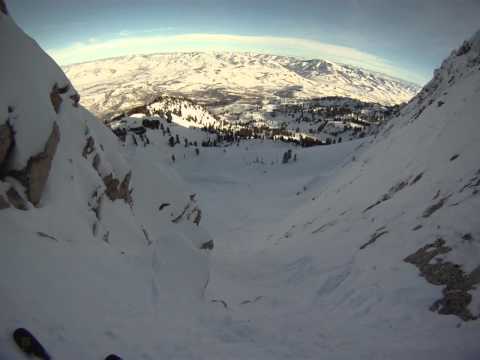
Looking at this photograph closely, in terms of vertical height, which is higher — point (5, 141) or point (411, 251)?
point (5, 141)

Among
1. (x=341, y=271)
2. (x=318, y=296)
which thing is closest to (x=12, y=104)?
(x=318, y=296)

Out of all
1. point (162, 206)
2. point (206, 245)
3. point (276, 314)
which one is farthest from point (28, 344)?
point (206, 245)

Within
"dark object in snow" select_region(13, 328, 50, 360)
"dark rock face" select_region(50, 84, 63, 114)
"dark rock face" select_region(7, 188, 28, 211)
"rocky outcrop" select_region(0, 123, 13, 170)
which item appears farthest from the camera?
"dark rock face" select_region(50, 84, 63, 114)

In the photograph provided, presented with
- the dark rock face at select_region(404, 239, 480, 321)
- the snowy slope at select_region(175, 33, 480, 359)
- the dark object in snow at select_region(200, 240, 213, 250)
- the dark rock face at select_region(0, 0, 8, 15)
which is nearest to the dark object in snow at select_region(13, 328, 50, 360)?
the snowy slope at select_region(175, 33, 480, 359)

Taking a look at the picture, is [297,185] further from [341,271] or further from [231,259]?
[341,271]

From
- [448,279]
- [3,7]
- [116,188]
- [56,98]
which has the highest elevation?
[3,7]

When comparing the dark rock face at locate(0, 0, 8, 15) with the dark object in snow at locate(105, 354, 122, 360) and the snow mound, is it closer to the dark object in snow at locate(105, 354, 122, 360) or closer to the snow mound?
the dark object in snow at locate(105, 354, 122, 360)

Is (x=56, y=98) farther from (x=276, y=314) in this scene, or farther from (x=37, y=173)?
(x=276, y=314)
